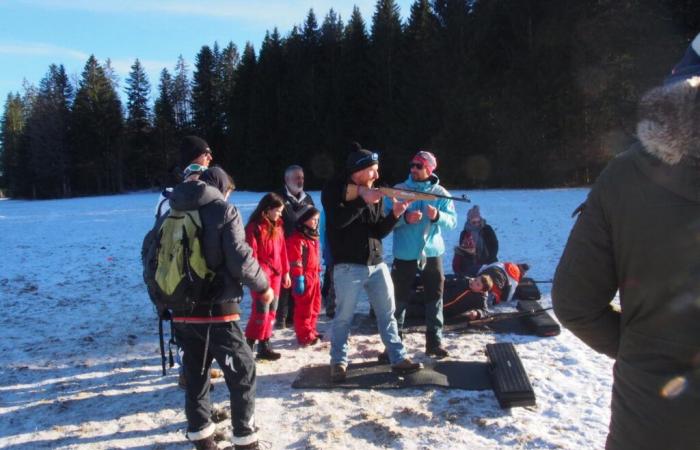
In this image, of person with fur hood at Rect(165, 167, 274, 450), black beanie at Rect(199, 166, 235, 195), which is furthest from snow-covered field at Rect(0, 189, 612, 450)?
black beanie at Rect(199, 166, 235, 195)

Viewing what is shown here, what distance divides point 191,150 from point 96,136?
52997mm

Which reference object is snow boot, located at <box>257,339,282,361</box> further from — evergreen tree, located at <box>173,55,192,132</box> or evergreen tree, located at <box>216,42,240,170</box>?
evergreen tree, located at <box>173,55,192,132</box>

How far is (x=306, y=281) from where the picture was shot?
5965 mm

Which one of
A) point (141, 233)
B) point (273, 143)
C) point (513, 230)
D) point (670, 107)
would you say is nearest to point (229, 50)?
point (273, 143)

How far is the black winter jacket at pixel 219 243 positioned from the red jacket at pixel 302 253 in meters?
2.60

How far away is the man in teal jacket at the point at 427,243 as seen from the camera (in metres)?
5.10

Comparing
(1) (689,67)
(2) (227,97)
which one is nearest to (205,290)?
(1) (689,67)

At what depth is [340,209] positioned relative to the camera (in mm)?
4395

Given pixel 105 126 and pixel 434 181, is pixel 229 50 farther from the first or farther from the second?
pixel 434 181

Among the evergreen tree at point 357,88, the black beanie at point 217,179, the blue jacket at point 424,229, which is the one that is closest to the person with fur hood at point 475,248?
the blue jacket at point 424,229

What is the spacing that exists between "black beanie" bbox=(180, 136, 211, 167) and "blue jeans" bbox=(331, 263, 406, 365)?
5.27 ft

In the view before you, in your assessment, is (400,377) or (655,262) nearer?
(655,262)

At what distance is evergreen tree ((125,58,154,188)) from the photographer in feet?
171

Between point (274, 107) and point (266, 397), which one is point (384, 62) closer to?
point (274, 107)
